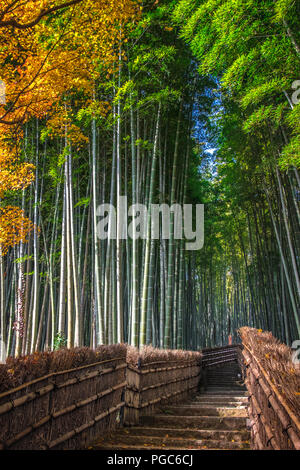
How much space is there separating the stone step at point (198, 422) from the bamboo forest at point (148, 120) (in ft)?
4.16

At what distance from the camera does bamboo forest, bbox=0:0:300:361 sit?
3.62 m

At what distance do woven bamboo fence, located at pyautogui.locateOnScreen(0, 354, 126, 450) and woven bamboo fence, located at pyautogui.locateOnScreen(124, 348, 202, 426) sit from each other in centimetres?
27

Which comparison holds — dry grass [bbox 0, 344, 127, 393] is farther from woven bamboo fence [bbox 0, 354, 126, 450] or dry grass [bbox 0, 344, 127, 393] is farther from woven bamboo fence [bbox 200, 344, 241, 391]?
woven bamboo fence [bbox 200, 344, 241, 391]

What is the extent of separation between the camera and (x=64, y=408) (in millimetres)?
2270

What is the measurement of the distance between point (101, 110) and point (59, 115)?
2.58ft

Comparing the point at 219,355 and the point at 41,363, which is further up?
the point at 41,363

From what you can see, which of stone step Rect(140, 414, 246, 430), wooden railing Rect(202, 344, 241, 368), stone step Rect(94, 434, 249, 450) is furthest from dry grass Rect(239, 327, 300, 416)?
wooden railing Rect(202, 344, 241, 368)

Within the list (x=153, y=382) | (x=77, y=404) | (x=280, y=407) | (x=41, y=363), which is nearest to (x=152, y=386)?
(x=153, y=382)

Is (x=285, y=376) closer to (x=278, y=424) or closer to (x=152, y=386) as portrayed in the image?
(x=278, y=424)

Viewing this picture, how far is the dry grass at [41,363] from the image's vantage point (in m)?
1.76

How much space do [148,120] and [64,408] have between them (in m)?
5.55

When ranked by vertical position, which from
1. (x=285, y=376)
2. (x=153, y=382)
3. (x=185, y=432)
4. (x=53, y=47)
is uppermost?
(x=53, y=47)

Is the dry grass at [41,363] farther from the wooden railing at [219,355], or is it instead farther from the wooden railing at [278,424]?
the wooden railing at [219,355]

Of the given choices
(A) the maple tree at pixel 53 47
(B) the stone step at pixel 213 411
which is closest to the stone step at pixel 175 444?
(B) the stone step at pixel 213 411
